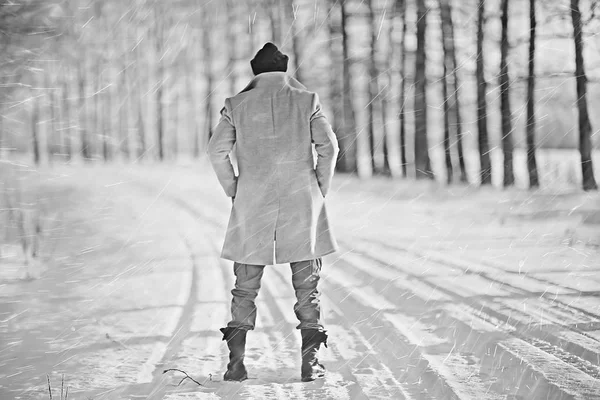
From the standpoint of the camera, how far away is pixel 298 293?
3678mm

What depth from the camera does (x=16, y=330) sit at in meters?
4.69

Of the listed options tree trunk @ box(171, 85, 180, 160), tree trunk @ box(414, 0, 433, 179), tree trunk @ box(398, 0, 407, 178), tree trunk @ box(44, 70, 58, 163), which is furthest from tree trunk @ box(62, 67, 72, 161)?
tree trunk @ box(414, 0, 433, 179)

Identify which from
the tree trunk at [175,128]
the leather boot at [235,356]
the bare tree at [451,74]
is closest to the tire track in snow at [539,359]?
the leather boot at [235,356]

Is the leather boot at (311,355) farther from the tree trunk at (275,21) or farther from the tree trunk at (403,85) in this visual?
the tree trunk at (275,21)

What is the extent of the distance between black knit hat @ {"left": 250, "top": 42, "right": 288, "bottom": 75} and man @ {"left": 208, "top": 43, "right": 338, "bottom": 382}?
2cm

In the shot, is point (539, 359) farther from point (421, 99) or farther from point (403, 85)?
point (403, 85)

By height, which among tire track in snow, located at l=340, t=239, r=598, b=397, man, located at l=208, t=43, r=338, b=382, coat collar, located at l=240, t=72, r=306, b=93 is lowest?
tire track in snow, located at l=340, t=239, r=598, b=397

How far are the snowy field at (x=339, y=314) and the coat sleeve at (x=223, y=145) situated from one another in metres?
1.16

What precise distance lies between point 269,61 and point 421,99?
1671 cm

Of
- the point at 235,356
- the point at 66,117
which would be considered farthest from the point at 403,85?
the point at 66,117

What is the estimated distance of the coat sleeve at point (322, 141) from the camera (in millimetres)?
3609

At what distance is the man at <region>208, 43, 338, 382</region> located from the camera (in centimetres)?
361

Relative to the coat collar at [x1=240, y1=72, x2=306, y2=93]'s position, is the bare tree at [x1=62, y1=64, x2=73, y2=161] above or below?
above

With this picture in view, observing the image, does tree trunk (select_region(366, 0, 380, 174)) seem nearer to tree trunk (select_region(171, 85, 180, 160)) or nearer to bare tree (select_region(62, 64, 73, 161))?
bare tree (select_region(62, 64, 73, 161))
